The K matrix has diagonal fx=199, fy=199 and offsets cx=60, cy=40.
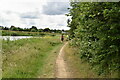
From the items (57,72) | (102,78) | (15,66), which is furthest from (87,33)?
(15,66)

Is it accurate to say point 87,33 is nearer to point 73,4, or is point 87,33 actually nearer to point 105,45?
point 105,45

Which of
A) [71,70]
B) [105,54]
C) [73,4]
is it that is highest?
[73,4]

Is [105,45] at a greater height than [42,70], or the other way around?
[105,45]

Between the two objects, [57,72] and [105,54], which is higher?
[105,54]

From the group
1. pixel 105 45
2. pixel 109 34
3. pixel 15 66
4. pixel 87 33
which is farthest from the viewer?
pixel 15 66

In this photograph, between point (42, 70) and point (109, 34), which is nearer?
point (109, 34)

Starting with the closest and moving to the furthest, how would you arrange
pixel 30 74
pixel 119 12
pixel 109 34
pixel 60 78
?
pixel 119 12, pixel 109 34, pixel 60 78, pixel 30 74

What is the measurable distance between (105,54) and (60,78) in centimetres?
409

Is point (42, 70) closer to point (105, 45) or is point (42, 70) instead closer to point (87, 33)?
point (87, 33)

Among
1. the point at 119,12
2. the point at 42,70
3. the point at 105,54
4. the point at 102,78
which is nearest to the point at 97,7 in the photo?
the point at 119,12

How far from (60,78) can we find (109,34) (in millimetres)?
4919

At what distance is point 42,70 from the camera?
14945mm

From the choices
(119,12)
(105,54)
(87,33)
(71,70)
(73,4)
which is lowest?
(71,70)

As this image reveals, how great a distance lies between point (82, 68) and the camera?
1500 cm
